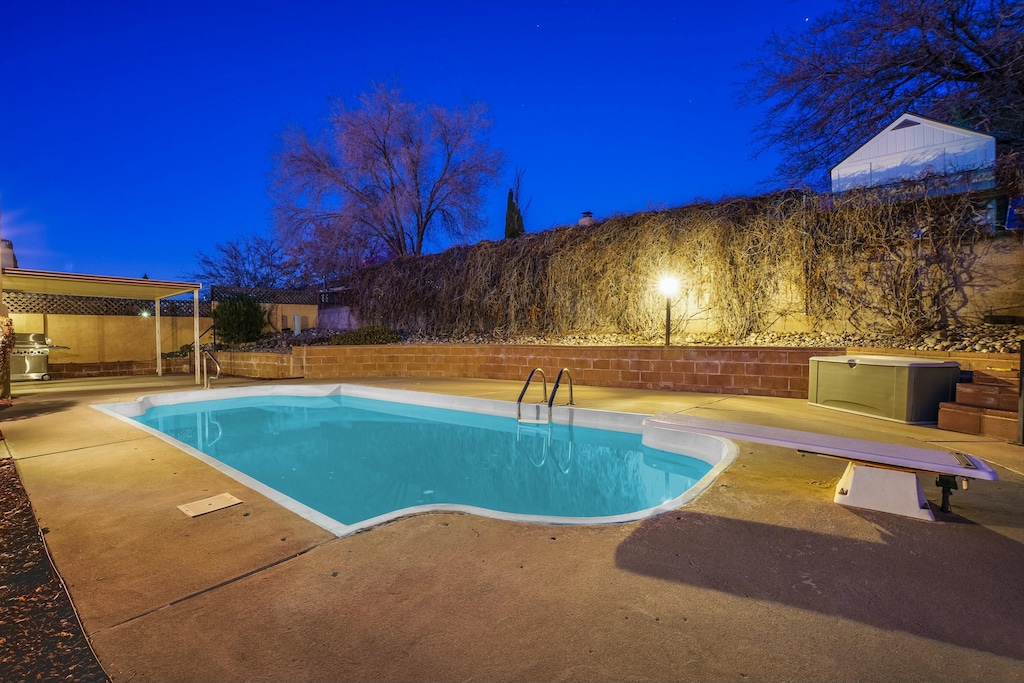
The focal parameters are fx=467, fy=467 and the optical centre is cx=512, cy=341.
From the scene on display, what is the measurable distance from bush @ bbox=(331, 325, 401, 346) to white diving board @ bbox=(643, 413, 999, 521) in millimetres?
8322

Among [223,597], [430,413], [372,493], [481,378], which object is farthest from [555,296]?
[223,597]

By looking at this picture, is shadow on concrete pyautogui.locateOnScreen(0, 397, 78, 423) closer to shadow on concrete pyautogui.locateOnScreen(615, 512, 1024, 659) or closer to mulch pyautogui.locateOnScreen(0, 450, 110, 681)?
mulch pyautogui.locateOnScreen(0, 450, 110, 681)

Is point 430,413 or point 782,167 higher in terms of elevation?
point 782,167

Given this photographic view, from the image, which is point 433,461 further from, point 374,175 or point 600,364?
point 374,175

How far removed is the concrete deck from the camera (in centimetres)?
124

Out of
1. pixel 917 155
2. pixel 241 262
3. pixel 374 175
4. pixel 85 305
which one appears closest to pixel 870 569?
pixel 917 155

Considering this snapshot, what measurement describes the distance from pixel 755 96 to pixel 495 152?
21.6ft

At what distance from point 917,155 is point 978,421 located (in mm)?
3880

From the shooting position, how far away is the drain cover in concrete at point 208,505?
2.35 m

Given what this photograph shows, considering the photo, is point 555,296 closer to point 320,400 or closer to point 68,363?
point 320,400

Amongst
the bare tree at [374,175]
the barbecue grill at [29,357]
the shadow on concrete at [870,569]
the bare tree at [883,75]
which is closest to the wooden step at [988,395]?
the shadow on concrete at [870,569]

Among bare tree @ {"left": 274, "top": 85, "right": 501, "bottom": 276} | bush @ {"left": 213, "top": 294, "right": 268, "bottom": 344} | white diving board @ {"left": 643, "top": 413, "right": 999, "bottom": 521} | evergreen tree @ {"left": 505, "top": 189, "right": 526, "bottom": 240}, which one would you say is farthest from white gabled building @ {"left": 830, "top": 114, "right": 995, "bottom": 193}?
bush @ {"left": 213, "top": 294, "right": 268, "bottom": 344}

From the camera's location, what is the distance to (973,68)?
7.73 meters

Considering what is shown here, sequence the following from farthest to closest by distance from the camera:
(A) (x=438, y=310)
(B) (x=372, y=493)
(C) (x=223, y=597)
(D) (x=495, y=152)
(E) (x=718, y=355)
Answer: (D) (x=495, y=152)
(A) (x=438, y=310)
(E) (x=718, y=355)
(B) (x=372, y=493)
(C) (x=223, y=597)
